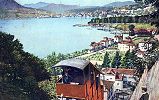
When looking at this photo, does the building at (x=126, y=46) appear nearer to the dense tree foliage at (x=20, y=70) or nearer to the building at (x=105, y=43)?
the building at (x=105, y=43)

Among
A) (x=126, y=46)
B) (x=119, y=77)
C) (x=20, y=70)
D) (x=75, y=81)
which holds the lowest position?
(x=126, y=46)

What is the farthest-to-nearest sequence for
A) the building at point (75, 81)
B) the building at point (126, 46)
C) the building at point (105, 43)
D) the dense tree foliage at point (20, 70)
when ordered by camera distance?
the building at point (105, 43) → the building at point (126, 46) → the dense tree foliage at point (20, 70) → the building at point (75, 81)

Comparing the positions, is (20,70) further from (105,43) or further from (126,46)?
(105,43)

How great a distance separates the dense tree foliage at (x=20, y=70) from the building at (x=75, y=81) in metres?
1.15

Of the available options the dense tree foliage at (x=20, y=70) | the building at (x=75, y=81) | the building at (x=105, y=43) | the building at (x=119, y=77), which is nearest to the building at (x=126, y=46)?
the building at (x=105, y=43)

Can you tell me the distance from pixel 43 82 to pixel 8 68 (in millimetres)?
1947

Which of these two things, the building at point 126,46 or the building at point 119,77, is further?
the building at point 126,46

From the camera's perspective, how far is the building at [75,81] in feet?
42.0

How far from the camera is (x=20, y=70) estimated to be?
14445mm

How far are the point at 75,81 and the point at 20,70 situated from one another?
8.62 ft

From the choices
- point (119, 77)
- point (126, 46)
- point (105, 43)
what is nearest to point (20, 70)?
point (119, 77)

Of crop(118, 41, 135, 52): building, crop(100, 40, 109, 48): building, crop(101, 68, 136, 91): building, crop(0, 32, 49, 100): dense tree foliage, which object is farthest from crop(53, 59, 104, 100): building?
crop(100, 40, 109, 48): building

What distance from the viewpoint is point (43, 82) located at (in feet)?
50.2

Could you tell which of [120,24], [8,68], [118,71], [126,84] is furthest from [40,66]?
[120,24]
